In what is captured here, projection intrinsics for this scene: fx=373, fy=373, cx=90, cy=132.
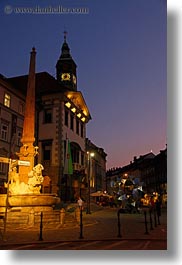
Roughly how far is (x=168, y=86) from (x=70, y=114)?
437 inches

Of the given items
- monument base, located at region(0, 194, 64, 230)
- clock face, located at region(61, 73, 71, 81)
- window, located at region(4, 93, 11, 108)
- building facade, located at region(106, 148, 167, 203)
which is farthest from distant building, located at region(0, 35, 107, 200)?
clock face, located at region(61, 73, 71, 81)

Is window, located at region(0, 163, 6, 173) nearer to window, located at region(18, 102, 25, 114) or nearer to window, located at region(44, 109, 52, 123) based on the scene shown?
window, located at region(18, 102, 25, 114)

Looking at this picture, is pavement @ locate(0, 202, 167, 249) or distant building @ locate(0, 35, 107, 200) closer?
pavement @ locate(0, 202, 167, 249)

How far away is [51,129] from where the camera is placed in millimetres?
19203

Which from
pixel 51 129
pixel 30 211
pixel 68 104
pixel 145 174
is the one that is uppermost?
pixel 68 104

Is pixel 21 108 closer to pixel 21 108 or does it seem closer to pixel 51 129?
pixel 21 108

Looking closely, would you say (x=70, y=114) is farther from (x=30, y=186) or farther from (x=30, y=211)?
(x=30, y=211)

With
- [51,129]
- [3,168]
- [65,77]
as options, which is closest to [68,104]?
[51,129]

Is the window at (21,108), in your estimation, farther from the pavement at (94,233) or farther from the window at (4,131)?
the pavement at (94,233)

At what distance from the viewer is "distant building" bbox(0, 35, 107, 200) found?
54.5 ft

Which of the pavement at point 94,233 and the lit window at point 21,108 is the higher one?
the lit window at point 21,108

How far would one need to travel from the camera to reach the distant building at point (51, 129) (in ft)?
54.5

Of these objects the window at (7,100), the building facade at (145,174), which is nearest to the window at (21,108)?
the window at (7,100)

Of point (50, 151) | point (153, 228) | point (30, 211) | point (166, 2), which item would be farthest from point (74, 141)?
point (166, 2)
